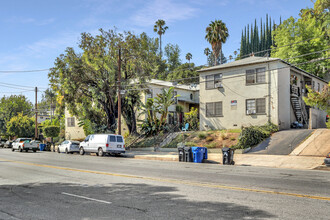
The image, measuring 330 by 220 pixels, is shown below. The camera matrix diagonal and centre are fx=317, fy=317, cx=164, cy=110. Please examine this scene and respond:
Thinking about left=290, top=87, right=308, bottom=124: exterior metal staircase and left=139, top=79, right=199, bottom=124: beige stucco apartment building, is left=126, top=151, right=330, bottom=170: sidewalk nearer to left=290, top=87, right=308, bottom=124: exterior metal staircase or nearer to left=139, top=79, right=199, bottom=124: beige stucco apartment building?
left=290, top=87, right=308, bottom=124: exterior metal staircase

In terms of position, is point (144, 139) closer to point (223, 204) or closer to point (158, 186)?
point (158, 186)

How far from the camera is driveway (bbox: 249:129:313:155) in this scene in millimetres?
22438

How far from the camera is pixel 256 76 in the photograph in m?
29.4

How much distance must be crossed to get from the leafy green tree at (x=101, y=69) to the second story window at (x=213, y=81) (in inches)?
249

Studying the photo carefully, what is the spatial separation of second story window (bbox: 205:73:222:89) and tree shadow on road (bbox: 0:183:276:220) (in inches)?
894

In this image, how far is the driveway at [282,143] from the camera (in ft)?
73.6

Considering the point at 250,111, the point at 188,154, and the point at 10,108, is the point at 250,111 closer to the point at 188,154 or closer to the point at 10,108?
the point at 188,154

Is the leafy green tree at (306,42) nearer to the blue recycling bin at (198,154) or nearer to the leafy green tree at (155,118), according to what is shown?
the leafy green tree at (155,118)

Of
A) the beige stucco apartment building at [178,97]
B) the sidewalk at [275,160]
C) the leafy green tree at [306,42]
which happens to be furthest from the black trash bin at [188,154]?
the leafy green tree at [306,42]

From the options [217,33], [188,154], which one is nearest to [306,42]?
[217,33]

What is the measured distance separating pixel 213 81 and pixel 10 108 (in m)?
60.5

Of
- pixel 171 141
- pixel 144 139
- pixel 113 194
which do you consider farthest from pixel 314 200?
pixel 144 139

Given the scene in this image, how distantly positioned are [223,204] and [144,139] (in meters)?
26.1

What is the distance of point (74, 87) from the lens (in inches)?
1315
